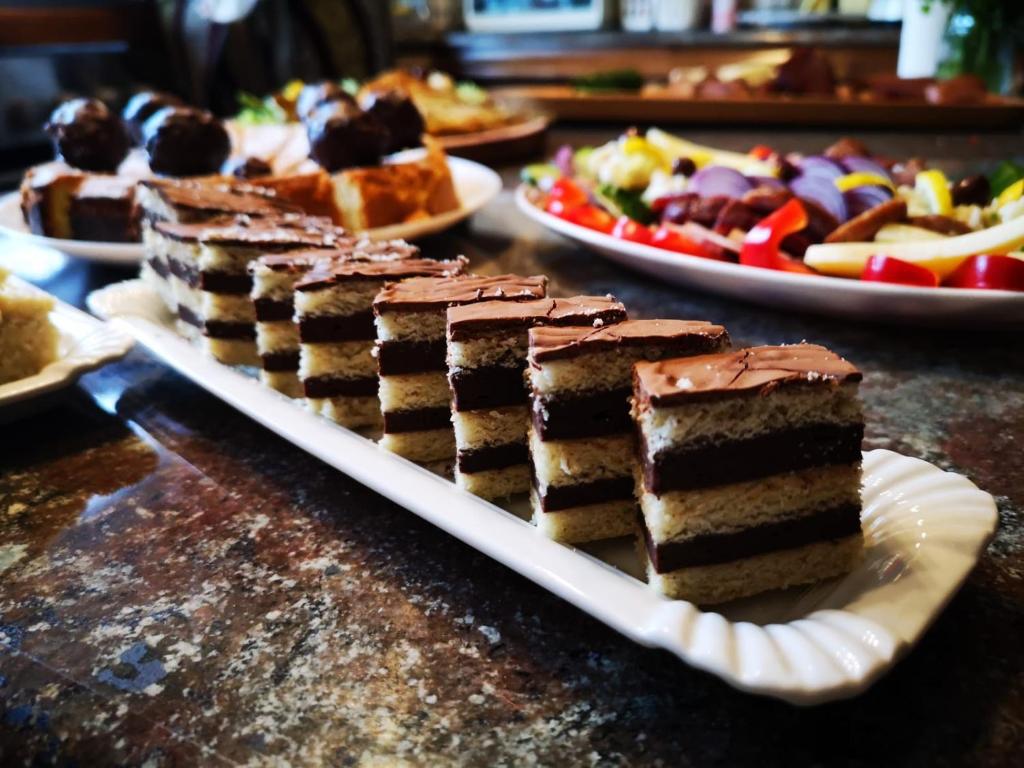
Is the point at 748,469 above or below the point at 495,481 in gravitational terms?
above

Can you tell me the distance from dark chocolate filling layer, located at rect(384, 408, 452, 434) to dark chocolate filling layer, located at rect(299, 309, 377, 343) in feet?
0.86

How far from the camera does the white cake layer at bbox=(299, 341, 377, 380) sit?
6.03 feet

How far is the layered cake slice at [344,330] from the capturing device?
1.78 metres

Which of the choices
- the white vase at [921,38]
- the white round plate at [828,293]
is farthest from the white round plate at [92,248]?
the white vase at [921,38]

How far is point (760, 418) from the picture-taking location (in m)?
1.17

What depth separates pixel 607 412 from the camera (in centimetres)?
134

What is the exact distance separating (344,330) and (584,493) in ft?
2.47

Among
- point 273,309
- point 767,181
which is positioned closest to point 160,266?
point 273,309

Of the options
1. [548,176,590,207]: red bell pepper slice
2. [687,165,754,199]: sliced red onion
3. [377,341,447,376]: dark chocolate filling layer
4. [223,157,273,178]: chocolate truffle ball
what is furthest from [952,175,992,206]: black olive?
[223,157,273,178]: chocolate truffle ball

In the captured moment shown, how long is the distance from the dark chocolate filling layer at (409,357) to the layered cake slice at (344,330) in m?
0.16

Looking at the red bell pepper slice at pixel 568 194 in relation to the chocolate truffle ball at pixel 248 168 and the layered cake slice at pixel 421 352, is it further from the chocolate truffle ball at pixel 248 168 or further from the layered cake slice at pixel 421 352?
the layered cake slice at pixel 421 352

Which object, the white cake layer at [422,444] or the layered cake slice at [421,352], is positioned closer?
the layered cake slice at [421,352]

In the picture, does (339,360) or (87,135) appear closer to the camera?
(339,360)

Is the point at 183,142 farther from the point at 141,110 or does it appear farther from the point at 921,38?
the point at 921,38
